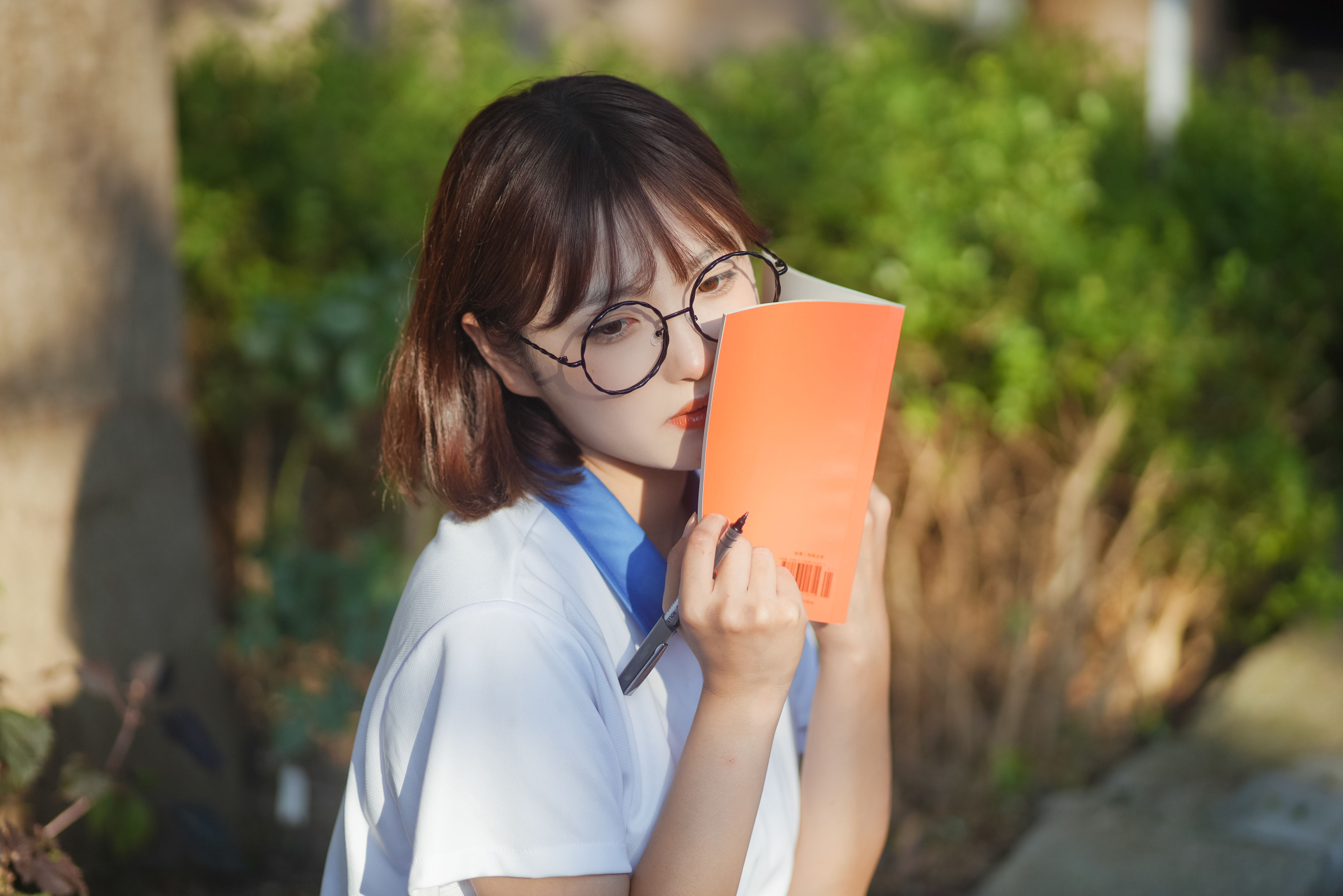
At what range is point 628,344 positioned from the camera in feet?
3.82

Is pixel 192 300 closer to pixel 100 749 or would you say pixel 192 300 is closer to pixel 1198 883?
pixel 100 749

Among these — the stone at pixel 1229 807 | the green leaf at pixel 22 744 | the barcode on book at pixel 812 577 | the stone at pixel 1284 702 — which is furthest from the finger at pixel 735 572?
the stone at pixel 1284 702

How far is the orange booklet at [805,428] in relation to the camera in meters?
1.12

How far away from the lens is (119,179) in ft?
7.50

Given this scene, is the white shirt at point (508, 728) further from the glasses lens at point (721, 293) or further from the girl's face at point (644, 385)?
the glasses lens at point (721, 293)

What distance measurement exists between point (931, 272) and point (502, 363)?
6.02 feet

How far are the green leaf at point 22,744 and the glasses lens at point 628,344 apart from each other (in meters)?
1.03

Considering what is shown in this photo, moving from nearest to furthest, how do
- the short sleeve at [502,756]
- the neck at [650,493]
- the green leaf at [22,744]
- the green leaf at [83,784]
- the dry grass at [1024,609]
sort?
the short sleeve at [502,756]
the neck at [650,493]
the green leaf at [22,744]
the green leaf at [83,784]
the dry grass at [1024,609]

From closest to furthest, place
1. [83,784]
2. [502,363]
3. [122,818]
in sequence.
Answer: [502,363] < [83,784] < [122,818]

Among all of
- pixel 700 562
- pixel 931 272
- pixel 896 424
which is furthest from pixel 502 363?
pixel 896 424

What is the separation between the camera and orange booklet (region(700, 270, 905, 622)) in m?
1.12

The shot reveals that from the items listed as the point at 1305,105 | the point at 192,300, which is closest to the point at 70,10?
the point at 192,300

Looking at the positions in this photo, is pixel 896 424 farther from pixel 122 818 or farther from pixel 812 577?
pixel 122 818

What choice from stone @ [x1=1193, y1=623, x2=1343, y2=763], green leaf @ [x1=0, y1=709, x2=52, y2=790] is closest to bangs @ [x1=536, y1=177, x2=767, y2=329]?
green leaf @ [x1=0, y1=709, x2=52, y2=790]
